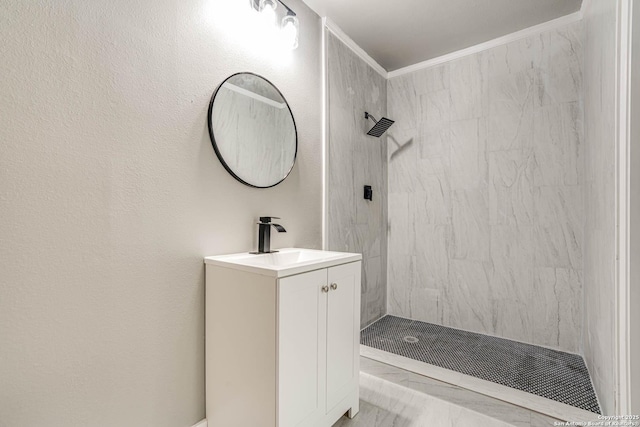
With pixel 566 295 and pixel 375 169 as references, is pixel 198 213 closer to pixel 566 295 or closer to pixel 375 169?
pixel 375 169

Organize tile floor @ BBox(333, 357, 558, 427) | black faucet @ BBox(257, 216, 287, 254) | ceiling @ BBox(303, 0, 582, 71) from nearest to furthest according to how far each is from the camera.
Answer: tile floor @ BBox(333, 357, 558, 427) → black faucet @ BBox(257, 216, 287, 254) → ceiling @ BBox(303, 0, 582, 71)

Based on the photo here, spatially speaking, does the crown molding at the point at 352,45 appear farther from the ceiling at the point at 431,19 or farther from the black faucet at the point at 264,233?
the black faucet at the point at 264,233

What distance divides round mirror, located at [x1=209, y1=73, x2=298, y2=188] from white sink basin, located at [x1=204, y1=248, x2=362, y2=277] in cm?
40

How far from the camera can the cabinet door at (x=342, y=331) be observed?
132 cm

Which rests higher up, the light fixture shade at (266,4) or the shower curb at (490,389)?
the light fixture shade at (266,4)

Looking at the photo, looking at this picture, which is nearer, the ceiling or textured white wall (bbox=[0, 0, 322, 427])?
textured white wall (bbox=[0, 0, 322, 427])

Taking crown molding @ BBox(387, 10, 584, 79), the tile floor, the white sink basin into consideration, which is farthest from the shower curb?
crown molding @ BBox(387, 10, 584, 79)

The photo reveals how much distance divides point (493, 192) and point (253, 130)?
200cm

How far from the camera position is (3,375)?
853 millimetres

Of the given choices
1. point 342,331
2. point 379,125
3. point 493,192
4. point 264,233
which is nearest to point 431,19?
point 379,125

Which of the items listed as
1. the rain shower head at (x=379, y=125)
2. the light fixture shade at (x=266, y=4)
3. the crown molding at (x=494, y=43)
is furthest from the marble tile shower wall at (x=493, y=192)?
the light fixture shade at (x=266, y=4)

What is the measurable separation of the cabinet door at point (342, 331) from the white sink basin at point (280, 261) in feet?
0.19

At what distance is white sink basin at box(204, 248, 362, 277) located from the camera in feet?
3.58

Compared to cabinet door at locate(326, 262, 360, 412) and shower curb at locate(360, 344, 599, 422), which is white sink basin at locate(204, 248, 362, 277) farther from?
shower curb at locate(360, 344, 599, 422)
